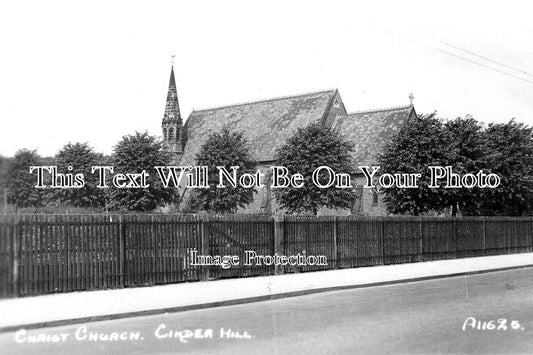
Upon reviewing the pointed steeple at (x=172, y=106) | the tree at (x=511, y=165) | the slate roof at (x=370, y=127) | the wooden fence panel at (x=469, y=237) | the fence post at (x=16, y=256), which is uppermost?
the pointed steeple at (x=172, y=106)

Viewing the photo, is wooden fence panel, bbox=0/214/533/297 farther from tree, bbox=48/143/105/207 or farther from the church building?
the church building

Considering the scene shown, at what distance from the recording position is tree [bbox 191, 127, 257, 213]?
50.4 meters

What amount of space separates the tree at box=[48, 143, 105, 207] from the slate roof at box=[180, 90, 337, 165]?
63.8 feet

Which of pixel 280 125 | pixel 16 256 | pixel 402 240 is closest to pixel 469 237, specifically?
pixel 402 240

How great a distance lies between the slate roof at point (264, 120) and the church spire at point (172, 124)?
121 centimetres

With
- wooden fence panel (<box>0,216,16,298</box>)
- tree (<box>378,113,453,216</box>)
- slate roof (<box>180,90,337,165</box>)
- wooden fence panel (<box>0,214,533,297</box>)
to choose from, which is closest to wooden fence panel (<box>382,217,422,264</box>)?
wooden fence panel (<box>0,214,533,297</box>)

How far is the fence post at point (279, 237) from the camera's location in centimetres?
2044

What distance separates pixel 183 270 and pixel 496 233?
2056 cm

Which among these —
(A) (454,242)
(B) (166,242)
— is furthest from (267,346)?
(A) (454,242)

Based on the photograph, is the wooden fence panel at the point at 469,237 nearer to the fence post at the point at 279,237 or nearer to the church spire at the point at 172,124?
the fence post at the point at 279,237

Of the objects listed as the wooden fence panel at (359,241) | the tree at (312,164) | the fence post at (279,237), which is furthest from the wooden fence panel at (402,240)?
the tree at (312,164)

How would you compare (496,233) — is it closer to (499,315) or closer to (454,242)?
(454,242)

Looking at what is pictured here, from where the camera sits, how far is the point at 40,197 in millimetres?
39719

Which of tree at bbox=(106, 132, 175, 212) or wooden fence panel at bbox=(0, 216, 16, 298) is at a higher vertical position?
tree at bbox=(106, 132, 175, 212)
